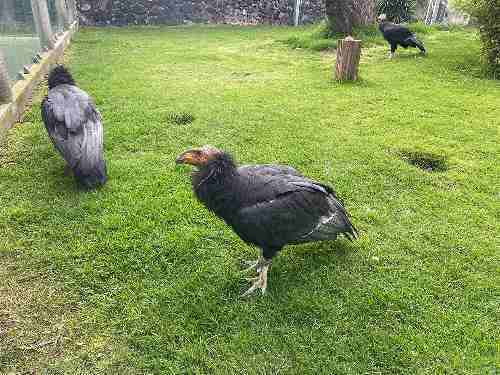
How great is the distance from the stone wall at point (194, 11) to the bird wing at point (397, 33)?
7.96 metres

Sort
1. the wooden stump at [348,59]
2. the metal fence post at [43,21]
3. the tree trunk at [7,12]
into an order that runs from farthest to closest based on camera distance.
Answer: the metal fence post at [43,21], the wooden stump at [348,59], the tree trunk at [7,12]

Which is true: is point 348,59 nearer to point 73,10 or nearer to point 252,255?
point 252,255


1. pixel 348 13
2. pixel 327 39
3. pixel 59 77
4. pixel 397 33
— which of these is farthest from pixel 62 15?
pixel 397 33

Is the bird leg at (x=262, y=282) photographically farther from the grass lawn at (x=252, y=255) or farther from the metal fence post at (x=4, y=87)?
the metal fence post at (x=4, y=87)

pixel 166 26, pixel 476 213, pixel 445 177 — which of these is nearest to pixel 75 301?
pixel 476 213

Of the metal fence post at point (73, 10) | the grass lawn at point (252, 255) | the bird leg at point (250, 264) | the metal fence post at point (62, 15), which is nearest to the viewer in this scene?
the grass lawn at point (252, 255)

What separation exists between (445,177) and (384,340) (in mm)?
2839

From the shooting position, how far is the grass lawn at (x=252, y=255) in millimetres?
2963

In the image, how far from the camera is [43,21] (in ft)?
33.5

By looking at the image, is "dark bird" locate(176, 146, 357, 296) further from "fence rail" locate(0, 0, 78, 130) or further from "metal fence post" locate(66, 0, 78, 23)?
"metal fence post" locate(66, 0, 78, 23)

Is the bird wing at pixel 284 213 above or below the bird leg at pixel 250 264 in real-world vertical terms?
above

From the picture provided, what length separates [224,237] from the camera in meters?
4.09

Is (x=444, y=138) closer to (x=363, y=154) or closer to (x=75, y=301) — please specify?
(x=363, y=154)

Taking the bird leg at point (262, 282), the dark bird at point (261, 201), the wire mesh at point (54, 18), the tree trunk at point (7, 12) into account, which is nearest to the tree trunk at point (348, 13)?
the wire mesh at point (54, 18)
